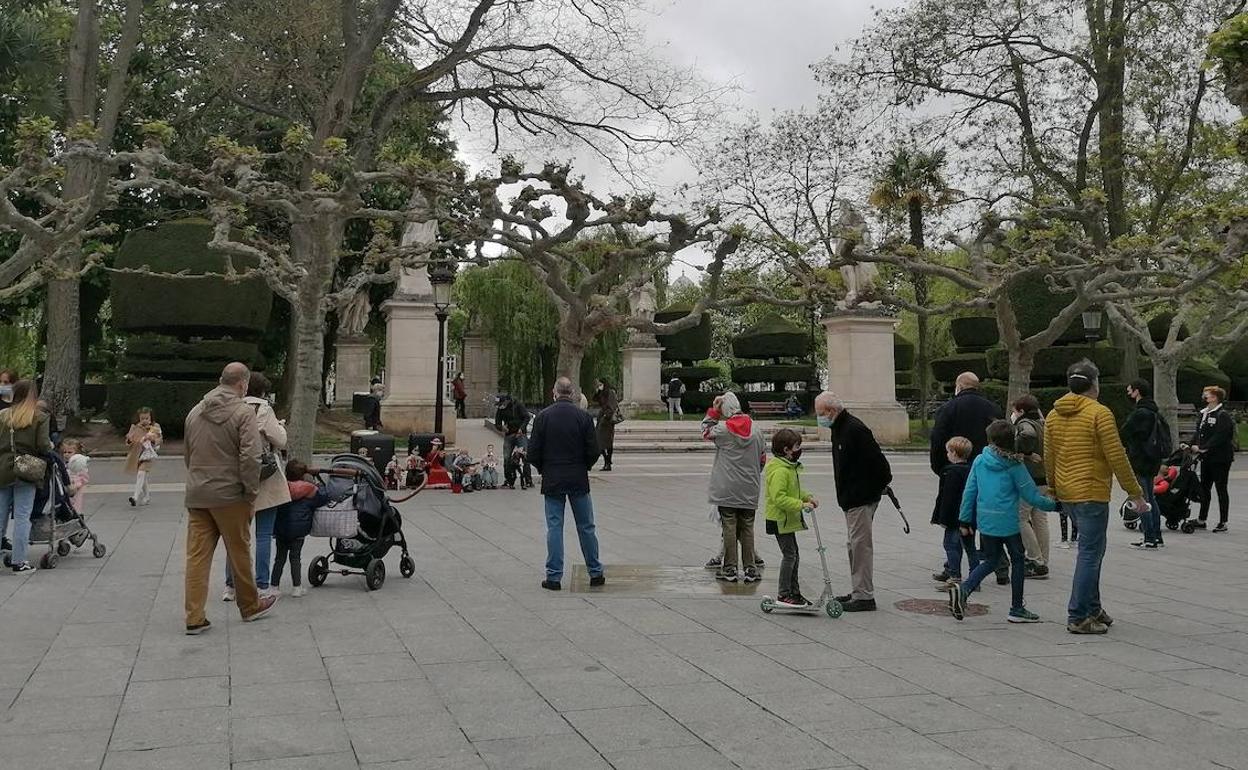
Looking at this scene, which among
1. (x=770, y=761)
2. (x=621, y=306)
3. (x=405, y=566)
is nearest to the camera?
(x=770, y=761)

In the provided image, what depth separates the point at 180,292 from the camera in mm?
23250

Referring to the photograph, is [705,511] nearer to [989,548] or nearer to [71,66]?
[989,548]

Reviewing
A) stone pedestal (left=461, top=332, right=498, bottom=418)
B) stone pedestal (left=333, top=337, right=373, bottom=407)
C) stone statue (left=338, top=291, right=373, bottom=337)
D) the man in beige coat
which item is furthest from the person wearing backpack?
stone pedestal (left=333, top=337, right=373, bottom=407)

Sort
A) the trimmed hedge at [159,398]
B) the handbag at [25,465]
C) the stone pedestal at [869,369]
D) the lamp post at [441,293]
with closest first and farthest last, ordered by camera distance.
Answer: the handbag at [25,465], the lamp post at [441,293], the trimmed hedge at [159,398], the stone pedestal at [869,369]

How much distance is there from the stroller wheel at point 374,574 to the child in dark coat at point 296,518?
1.64 ft

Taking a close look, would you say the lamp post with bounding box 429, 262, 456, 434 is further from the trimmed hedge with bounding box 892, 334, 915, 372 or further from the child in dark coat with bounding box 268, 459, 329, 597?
the trimmed hedge with bounding box 892, 334, 915, 372

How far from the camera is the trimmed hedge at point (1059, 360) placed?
2794 centimetres

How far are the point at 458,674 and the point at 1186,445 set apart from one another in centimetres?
1043

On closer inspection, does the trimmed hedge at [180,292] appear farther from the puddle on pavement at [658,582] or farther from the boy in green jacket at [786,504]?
the boy in green jacket at [786,504]

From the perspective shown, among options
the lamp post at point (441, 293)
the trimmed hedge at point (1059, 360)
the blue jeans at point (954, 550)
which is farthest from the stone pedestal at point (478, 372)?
the blue jeans at point (954, 550)

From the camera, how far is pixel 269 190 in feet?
53.5

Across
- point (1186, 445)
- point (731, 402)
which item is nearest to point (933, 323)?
point (1186, 445)

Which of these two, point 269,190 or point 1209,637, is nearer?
point 1209,637

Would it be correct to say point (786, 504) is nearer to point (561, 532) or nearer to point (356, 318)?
point (561, 532)
